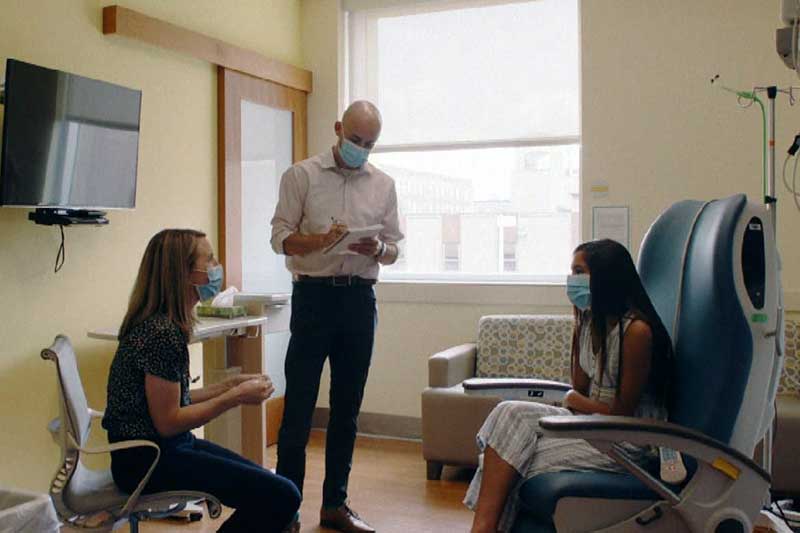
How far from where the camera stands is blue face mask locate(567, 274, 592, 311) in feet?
7.20

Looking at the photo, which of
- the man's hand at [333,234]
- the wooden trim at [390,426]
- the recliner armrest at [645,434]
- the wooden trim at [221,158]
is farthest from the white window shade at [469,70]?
the recliner armrest at [645,434]

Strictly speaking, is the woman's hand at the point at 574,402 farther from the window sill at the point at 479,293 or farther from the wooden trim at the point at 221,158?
the wooden trim at the point at 221,158

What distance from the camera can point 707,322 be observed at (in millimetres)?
1895

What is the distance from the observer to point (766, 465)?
9.71ft

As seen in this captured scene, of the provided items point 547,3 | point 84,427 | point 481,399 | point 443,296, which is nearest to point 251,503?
point 84,427

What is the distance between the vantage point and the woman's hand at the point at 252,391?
223 cm

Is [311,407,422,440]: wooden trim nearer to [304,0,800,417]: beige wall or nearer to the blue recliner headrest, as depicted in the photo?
[304,0,800,417]: beige wall

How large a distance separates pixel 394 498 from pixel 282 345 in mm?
1437

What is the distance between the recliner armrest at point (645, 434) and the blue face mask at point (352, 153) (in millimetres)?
1561

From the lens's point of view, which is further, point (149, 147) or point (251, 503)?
point (149, 147)

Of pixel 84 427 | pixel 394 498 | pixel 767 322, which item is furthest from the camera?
pixel 394 498

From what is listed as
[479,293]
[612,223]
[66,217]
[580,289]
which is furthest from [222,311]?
[612,223]

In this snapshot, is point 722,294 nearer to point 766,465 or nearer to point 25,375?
point 766,465

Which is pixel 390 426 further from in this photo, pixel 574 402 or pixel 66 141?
pixel 574 402
